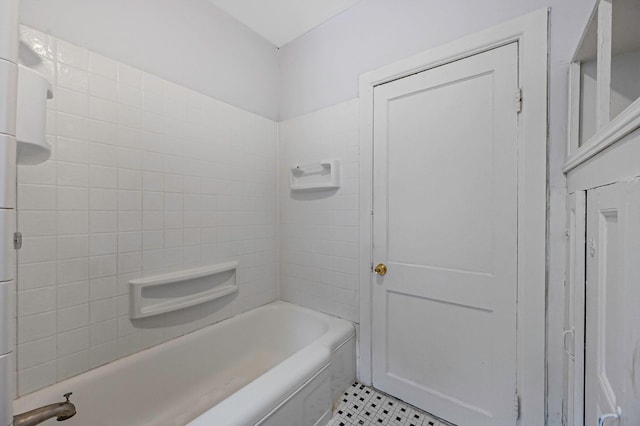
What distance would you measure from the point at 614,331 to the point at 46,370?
74.9 inches

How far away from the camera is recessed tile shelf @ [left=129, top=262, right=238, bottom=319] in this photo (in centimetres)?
135

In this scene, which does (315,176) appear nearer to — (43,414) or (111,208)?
(111,208)

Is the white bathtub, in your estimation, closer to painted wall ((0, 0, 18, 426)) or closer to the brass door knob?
the brass door knob

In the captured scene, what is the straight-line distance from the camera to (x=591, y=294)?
0.74 m

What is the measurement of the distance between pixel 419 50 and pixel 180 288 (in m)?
1.91

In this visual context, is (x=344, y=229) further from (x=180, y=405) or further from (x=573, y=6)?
(x=573, y=6)

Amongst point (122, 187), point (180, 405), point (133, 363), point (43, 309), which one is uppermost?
point (122, 187)

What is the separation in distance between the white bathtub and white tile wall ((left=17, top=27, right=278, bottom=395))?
0.09m

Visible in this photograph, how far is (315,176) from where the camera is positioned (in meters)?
1.91

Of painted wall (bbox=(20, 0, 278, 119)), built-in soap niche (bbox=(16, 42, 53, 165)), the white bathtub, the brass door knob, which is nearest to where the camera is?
built-in soap niche (bbox=(16, 42, 53, 165))

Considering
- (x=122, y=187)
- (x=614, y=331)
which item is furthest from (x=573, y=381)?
(x=122, y=187)

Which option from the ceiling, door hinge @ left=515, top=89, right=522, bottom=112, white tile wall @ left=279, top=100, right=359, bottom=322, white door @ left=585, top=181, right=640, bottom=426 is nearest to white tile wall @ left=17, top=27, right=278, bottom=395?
white tile wall @ left=279, top=100, right=359, bottom=322

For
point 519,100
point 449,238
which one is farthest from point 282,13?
point 449,238

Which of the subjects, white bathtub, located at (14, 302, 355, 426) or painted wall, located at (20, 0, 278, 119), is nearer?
white bathtub, located at (14, 302, 355, 426)
